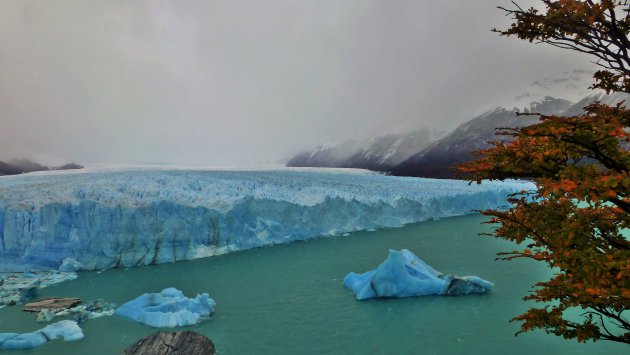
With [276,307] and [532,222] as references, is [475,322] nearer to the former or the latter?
[276,307]

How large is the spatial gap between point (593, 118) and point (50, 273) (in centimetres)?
1985

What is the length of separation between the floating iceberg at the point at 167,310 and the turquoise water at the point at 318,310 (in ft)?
0.96

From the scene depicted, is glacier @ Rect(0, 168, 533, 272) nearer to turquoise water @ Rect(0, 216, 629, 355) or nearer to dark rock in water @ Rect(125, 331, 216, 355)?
turquoise water @ Rect(0, 216, 629, 355)

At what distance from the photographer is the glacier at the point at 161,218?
18.0 metres

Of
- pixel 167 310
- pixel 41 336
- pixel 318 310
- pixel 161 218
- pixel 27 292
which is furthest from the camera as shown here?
pixel 161 218

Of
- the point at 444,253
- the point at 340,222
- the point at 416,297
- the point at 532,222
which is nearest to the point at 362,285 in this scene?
the point at 416,297

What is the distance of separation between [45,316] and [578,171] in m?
13.5

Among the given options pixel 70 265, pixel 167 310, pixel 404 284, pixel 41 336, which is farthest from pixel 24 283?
pixel 404 284

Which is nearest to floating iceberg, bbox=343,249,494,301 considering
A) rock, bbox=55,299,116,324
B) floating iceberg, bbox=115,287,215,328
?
floating iceberg, bbox=115,287,215,328

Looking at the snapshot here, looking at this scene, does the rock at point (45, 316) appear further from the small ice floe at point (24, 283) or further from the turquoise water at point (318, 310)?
the small ice floe at point (24, 283)

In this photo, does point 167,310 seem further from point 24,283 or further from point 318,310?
point 24,283

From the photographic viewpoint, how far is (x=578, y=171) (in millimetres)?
3295

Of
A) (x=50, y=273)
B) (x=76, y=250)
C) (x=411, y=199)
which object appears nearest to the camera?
(x=50, y=273)

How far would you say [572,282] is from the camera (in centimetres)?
412
